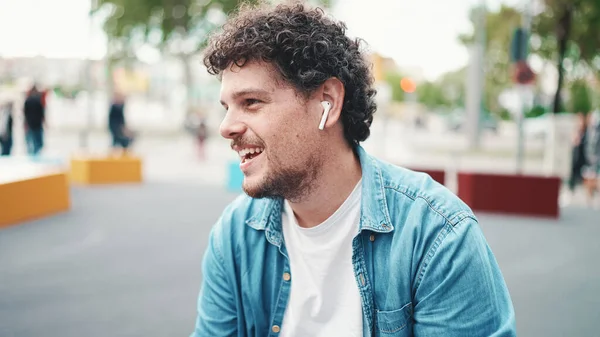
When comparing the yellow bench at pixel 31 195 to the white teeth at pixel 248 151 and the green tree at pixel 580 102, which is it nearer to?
the white teeth at pixel 248 151

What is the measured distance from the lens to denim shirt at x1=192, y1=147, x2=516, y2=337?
5.22ft

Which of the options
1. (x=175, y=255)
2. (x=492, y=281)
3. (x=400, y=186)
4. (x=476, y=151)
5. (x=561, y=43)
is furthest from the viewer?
(x=476, y=151)

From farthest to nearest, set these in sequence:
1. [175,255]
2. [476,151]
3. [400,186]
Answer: [476,151] → [175,255] → [400,186]

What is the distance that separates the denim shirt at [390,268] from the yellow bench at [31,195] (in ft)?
21.2

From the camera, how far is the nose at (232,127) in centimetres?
184

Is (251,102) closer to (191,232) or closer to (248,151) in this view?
(248,151)

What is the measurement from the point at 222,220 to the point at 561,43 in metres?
21.2

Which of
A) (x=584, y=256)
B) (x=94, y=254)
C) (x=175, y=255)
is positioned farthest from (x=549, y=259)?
(x=94, y=254)

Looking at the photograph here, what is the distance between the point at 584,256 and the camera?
6.45 meters

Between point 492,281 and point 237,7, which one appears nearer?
point 492,281

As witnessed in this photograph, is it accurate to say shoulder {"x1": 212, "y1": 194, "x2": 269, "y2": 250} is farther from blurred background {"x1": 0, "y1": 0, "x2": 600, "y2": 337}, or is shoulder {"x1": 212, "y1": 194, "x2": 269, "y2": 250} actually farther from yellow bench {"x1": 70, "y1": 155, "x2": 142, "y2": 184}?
yellow bench {"x1": 70, "y1": 155, "x2": 142, "y2": 184}

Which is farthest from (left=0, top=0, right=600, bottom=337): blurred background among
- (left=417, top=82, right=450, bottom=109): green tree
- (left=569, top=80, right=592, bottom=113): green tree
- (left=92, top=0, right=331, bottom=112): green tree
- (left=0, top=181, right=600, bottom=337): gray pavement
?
(left=417, top=82, right=450, bottom=109): green tree

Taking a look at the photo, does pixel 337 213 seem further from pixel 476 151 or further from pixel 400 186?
pixel 476 151

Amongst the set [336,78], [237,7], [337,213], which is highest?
[237,7]
